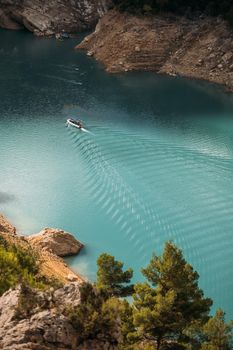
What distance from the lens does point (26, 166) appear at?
55188mm

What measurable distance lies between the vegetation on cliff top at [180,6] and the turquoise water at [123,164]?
14812 mm

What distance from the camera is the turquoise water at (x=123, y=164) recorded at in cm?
4522

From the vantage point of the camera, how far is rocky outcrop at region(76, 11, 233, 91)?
85.8m

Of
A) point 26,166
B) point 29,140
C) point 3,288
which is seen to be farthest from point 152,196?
point 3,288

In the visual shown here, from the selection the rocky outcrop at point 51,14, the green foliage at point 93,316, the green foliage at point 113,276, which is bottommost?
the green foliage at point 93,316

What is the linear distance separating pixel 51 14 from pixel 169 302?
8629 centimetres

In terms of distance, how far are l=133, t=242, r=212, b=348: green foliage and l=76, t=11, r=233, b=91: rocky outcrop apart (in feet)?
193

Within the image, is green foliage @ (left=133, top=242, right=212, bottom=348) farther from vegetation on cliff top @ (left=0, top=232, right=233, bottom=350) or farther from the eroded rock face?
the eroded rock face

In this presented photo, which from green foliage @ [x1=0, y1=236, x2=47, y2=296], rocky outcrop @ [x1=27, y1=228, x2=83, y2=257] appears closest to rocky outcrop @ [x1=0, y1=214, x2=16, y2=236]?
rocky outcrop @ [x1=27, y1=228, x2=83, y2=257]

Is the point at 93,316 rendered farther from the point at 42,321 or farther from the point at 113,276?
the point at 113,276

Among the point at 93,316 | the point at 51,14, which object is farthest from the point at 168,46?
the point at 93,316

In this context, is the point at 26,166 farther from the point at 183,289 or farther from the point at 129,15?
the point at 129,15

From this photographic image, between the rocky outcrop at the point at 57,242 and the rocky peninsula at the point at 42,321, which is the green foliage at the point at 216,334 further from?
the rocky outcrop at the point at 57,242

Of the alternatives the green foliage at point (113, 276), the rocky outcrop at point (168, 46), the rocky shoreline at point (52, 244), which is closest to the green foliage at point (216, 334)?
the green foliage at point (113, 276)
